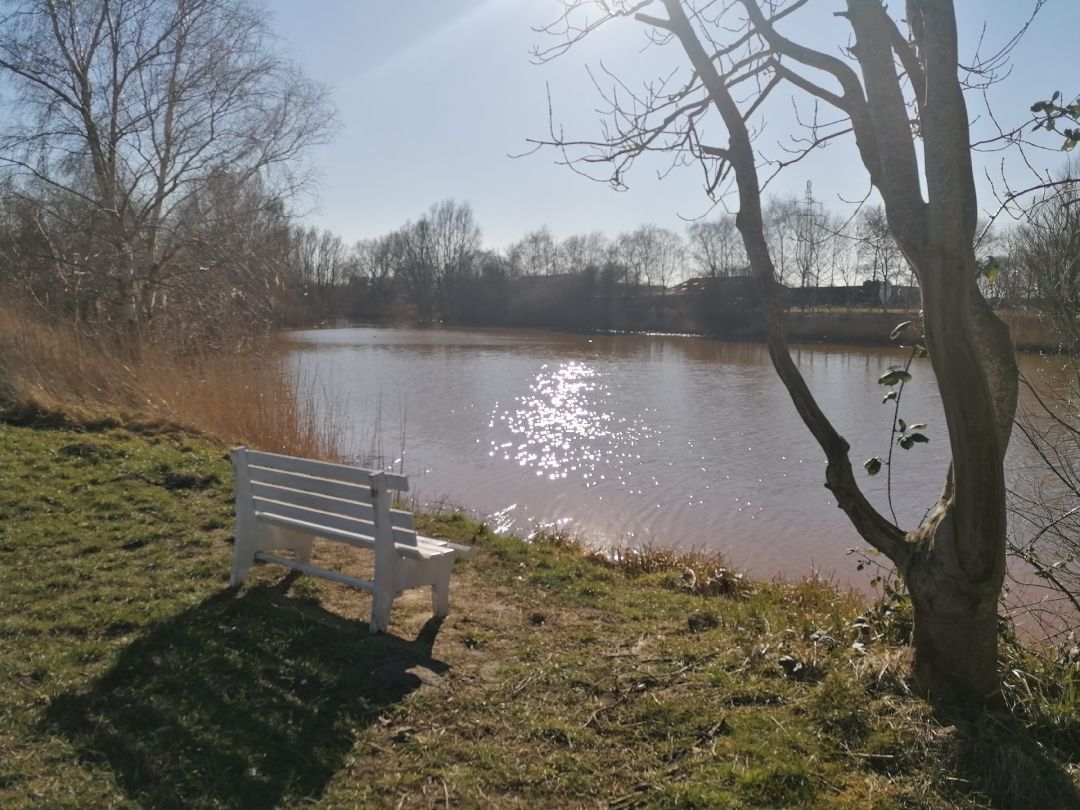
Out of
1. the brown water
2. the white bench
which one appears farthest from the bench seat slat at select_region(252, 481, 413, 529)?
the brown water

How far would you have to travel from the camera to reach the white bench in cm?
443

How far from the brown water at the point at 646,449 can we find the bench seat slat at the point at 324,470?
5546mm

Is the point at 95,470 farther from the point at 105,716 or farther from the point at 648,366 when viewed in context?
the point at 648,366

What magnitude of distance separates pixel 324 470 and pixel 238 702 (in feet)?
4.49

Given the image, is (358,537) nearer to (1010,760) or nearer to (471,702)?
(471,702)

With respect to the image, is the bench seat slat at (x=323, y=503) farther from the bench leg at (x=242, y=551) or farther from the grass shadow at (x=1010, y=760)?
the grass shadow at (x=1010, y=760)

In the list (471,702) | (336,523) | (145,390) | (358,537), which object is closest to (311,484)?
(336,523)

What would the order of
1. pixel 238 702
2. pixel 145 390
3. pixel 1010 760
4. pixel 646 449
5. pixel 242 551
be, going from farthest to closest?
1. pixel 646 449
2. pixel 145 390
3. pixel 242 551
4. pixel 238 702
5. pixel 1010 760

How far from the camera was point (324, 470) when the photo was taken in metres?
4.65

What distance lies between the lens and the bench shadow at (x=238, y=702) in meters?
3.06

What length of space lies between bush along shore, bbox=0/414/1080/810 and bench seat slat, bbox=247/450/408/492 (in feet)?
2.40

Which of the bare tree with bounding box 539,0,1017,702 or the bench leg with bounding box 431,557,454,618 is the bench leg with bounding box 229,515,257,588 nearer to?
the bench leg with bounding box 431,557,454,618

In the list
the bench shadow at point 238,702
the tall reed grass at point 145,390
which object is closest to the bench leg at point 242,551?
the bench shadow at point 238,702

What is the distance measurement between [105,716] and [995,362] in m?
3.78
